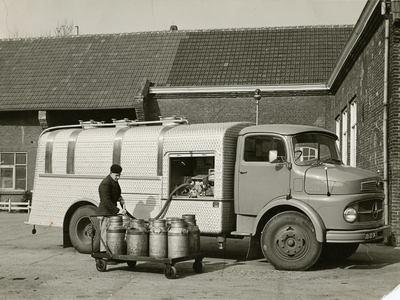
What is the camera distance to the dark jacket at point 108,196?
1073 centimetres

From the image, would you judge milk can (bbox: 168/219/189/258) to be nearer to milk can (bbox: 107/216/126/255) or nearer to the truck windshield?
milk can (bbox: 107/216/126/255)

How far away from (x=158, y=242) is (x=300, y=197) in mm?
2502

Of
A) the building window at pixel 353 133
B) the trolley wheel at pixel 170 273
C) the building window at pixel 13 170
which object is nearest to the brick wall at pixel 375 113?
the building window at pixel 353 133

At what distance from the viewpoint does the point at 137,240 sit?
9.59m

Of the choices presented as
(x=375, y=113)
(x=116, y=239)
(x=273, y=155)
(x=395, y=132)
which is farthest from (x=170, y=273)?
(x=375, y=113)

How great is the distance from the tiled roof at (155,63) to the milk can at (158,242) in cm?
1626

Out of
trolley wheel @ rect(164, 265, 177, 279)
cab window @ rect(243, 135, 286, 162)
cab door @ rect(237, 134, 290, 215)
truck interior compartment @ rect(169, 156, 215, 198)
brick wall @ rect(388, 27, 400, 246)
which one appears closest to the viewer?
trolley wheel @ rect(164, 265, 177, 279)

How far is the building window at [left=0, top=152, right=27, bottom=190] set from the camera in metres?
28.0

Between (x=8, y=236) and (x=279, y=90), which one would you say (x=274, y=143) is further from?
(x=279, y=90)

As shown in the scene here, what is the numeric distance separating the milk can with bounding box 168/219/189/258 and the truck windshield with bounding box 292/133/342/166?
2.38 m

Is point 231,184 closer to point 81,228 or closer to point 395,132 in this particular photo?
point 81,228

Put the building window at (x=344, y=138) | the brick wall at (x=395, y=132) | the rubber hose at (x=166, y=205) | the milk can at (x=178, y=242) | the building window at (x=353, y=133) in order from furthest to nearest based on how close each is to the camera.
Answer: the building window at (x=344, y=138), the building window at (x=353, y=133), the brick wall at (x=395, y=132), the rubber hose at (x=166, y=205), the milk can at (x=178, y=242)

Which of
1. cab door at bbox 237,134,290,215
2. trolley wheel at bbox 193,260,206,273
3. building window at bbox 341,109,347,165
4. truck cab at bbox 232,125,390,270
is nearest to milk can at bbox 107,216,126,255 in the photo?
trolley wheel at bbox 193,260,206,273

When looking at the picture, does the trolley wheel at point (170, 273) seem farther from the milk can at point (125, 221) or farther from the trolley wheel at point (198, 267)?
the milk can at point (125, 221)
